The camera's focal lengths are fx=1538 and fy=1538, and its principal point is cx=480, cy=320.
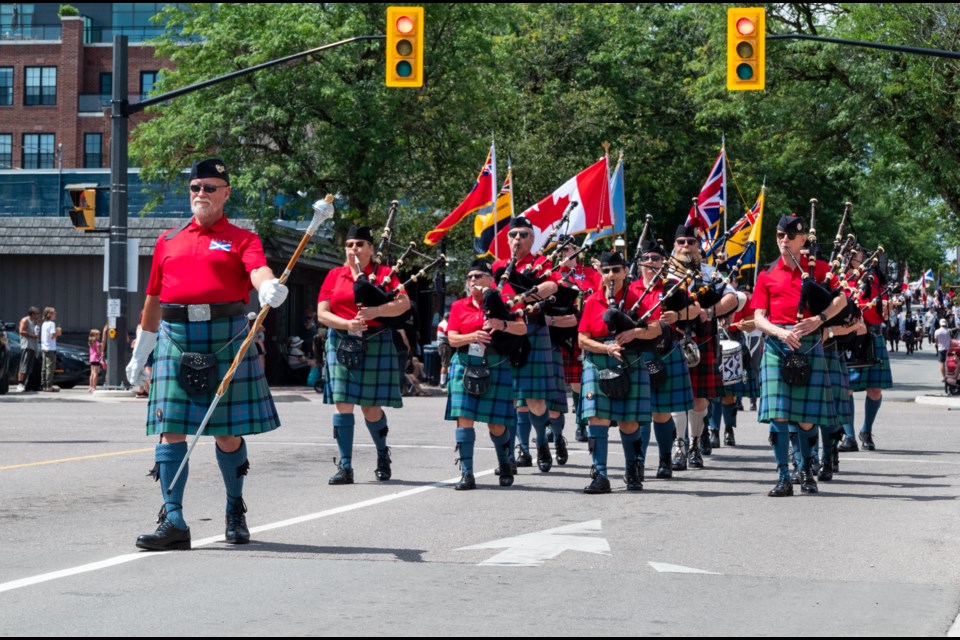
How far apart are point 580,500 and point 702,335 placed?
3378mm

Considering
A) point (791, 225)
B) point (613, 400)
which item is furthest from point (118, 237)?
point (791, 225)

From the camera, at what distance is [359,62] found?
31.1 meters

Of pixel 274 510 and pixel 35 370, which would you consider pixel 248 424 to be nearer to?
pixel 274 510

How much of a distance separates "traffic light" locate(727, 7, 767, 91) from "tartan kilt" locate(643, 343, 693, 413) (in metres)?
7.71

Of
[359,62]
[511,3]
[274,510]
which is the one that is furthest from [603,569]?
[511,3]

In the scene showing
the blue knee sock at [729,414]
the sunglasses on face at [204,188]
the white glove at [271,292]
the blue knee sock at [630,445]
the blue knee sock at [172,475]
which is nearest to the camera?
the white glove at [271,292]

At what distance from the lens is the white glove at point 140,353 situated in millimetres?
7961

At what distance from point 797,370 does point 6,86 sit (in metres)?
53.8

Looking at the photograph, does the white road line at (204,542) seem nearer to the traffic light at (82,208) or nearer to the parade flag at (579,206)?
the parade flag at (579,206)

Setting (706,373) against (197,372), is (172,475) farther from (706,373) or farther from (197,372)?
(706,373)

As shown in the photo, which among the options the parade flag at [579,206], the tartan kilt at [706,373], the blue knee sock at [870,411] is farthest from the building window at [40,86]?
the tartan kilt at [706,373]

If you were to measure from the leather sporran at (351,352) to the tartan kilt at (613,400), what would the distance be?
1658 millimetres

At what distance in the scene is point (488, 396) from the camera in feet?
36.7

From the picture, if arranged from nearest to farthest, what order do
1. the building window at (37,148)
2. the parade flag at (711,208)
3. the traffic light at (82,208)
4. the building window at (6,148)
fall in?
the parade flag at (711,208) < the traffic light at (82,208) < the building window at (37,148) < the building window at (6,148)
